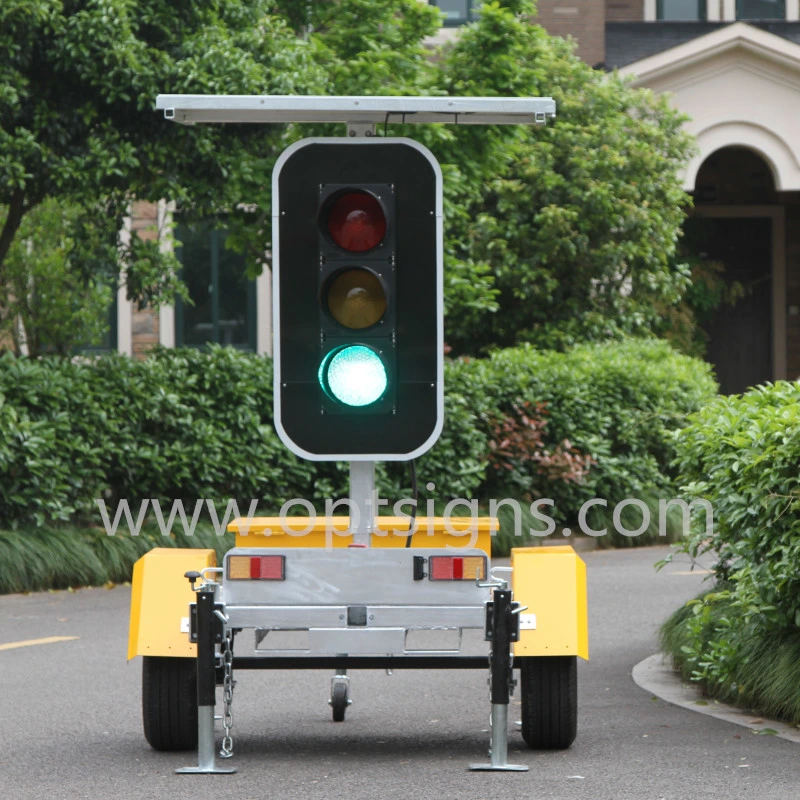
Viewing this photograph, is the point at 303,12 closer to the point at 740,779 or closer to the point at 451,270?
the point at 451,270

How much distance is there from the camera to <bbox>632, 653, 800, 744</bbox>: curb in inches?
288

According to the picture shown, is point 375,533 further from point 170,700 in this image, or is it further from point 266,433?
point 266,433

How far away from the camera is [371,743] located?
720 cm

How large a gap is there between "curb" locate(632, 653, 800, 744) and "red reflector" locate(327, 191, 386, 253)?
2869mm

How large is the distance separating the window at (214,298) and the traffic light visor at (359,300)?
1942cm

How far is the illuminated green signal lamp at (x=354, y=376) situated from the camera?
6.23m

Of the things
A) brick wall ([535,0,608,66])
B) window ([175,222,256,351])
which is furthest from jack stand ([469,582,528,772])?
brick wall ([535,0,608,66])

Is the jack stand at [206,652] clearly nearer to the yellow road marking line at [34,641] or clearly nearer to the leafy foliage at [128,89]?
the yellow road marking line at [34,641]

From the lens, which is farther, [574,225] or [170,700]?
[574,225]

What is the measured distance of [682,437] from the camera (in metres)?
9.55

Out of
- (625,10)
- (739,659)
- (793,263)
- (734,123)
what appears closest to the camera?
(739,659)

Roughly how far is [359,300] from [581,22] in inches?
850

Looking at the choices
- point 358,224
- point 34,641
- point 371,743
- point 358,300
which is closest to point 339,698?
point 371,743

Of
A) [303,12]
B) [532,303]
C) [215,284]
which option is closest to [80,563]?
[303,12]
